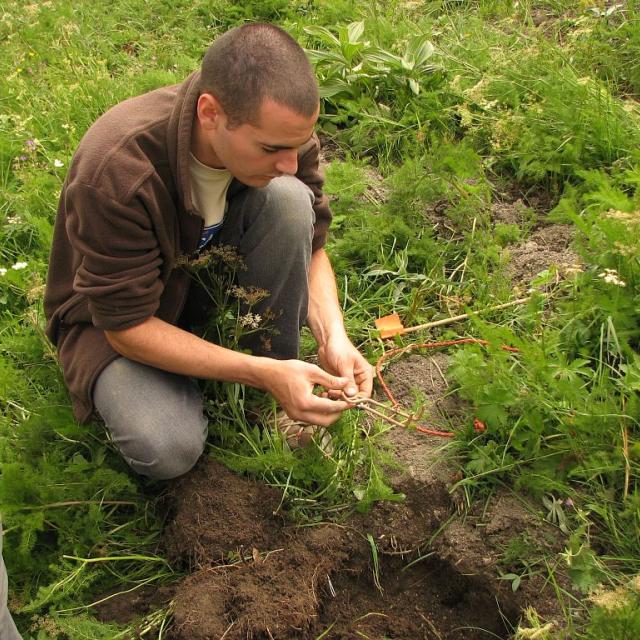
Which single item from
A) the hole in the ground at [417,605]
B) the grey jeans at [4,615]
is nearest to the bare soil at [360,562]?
the hole in the ground at [417,605]

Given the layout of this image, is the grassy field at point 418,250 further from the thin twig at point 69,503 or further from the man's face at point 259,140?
the man's face at point 259,140

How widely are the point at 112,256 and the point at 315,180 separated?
889 mm

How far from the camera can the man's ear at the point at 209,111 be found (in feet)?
7.29

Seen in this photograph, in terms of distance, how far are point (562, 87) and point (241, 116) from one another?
6.85ft

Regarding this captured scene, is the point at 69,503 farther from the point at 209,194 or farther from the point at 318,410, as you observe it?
the point at 209,194

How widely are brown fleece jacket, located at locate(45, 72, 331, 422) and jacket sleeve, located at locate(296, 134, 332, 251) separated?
0.51 meters

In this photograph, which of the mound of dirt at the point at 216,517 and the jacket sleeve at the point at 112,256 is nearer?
the jacket sleeve at the point at 112,256

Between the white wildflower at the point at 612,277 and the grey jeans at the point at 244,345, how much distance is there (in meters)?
1.00

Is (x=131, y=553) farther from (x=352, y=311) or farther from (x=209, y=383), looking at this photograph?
(x=352, y=311)

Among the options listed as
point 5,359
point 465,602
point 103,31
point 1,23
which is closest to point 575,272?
point 465,602

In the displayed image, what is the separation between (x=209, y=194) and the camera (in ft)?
8.29

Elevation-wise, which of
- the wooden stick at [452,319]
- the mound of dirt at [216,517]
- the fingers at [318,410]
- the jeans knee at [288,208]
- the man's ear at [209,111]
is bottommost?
the mound of dirt at [216,517]

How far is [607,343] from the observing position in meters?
2.68

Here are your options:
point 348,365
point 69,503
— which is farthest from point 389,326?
point 69,503
